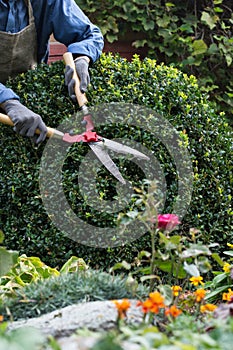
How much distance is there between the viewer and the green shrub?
193 cm

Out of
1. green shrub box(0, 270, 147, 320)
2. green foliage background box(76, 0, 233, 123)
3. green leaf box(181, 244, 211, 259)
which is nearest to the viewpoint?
green leaf box(181, 244, 211, 259)

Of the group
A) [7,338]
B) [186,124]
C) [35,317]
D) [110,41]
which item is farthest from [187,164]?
[110,41]

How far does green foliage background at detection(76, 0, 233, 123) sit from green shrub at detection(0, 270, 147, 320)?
3216mm

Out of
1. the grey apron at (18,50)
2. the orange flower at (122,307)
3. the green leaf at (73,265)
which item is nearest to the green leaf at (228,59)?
the grey apron at (18,50)

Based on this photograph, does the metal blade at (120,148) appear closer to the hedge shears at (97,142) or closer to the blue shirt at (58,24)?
the hedge shears at (97,142)

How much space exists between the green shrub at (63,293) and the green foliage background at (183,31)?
322 cm

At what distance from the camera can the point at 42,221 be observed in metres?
2.85

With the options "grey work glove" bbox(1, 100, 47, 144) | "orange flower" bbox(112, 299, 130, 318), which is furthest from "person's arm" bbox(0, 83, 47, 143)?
"orange flower" bbox(112, 299, 130, 318)

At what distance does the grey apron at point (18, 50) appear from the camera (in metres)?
3.00


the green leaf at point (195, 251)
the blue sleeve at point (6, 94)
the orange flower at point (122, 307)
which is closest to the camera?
the orange flower at point (122, 307)

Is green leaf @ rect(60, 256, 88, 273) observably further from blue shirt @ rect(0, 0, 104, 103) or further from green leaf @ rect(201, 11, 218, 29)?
green leaf @ rect(201, 11, 218, 29)

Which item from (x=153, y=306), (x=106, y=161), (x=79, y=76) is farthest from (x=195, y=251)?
(x=79, y=76)

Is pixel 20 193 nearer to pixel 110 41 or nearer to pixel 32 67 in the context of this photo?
pixel 32 67

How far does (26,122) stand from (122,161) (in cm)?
44
